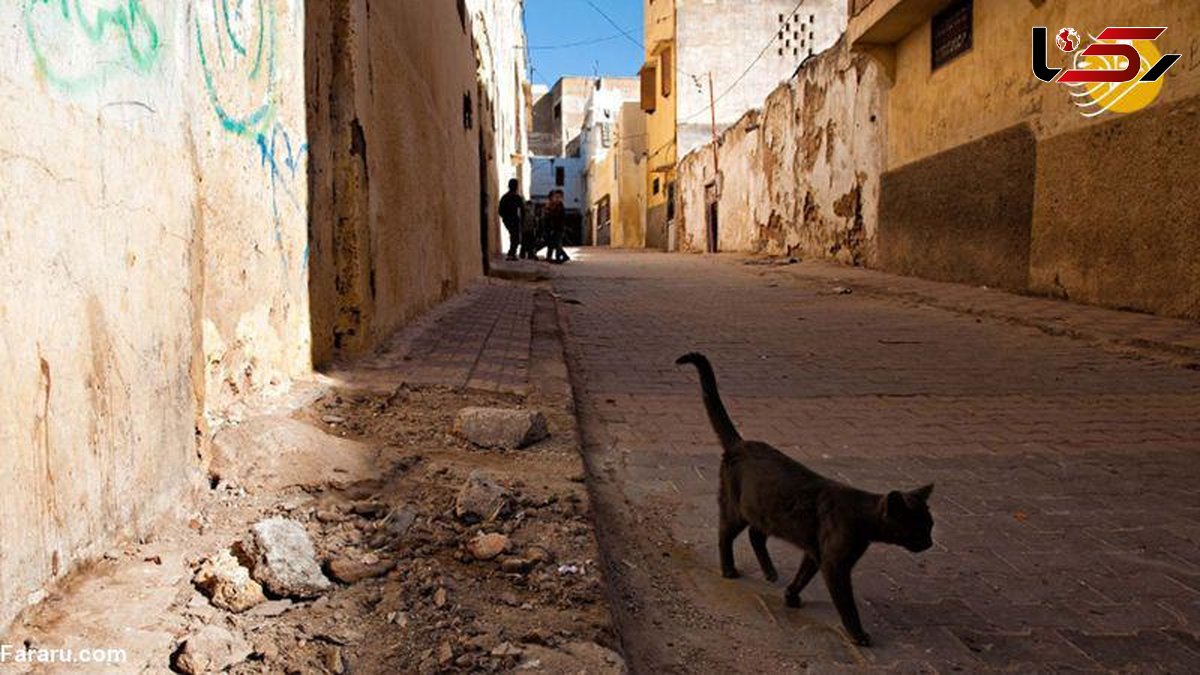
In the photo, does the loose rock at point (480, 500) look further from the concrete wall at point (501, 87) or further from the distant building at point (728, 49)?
the distant building at point (728, 49)

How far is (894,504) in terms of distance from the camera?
2.04 metres

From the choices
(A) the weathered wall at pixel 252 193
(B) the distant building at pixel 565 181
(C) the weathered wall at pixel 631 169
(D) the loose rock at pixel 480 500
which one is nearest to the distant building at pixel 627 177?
(C) the weathered wall at pixel 631 169

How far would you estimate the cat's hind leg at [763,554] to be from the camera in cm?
254

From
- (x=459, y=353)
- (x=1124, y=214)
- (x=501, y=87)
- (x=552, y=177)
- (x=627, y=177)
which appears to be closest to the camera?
(x=459, y=353)

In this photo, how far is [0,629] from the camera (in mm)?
1574

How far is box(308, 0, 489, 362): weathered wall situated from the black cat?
2559mm

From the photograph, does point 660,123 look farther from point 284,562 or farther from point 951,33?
point 284,562

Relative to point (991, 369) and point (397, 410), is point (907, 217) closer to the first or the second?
point (991, 369)

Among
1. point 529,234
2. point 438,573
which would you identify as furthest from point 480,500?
point 529,234

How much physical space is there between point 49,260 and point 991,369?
5.57 m

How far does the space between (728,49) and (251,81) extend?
29.0 meters

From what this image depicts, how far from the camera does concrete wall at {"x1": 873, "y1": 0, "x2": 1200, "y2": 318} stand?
273 inches

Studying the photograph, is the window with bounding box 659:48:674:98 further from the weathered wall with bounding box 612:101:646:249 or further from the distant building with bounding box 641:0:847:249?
the weathered wall with bounding box 612:101:646:249

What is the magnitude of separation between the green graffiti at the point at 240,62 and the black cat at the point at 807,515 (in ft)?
6.05
